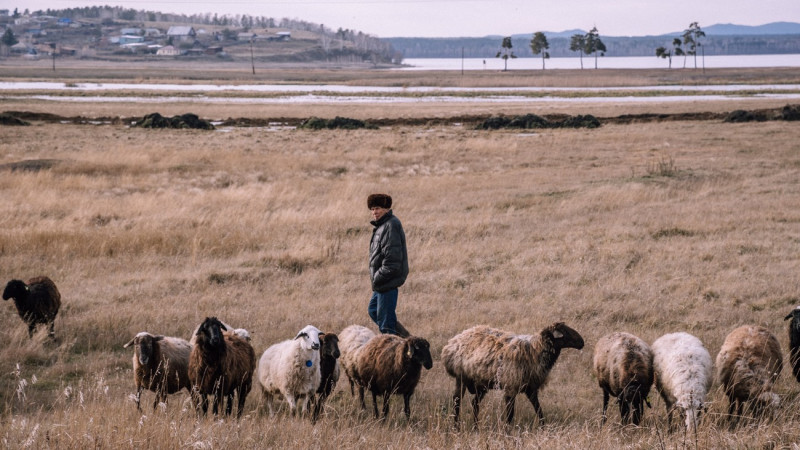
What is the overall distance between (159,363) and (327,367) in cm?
193

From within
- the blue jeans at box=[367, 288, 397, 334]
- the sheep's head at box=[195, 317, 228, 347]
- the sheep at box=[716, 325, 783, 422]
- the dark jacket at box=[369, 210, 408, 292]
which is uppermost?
the dark jacket at box=[369, 210, 408, 292]

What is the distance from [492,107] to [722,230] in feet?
174

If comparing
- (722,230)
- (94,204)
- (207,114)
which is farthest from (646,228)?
(207,114)

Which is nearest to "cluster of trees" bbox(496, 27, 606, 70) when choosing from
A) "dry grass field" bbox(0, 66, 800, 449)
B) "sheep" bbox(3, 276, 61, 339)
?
"dry grass field" bbox(0, 66, 800, 449)

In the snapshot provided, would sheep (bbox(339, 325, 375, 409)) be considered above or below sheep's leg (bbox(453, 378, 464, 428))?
above

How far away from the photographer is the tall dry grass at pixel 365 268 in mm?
7102

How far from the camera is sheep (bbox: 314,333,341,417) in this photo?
8258 mm

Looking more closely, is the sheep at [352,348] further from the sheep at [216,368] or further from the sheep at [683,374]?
the sheep at [683,374]

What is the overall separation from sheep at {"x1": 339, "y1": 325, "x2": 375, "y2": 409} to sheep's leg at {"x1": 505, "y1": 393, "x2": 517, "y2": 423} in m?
1.84

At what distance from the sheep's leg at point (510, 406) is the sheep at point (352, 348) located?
1.84 metres

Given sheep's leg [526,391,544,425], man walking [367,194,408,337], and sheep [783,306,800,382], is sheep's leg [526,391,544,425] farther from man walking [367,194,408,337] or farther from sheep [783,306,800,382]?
sheep [783,306,800,382]

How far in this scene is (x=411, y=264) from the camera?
49.8ft

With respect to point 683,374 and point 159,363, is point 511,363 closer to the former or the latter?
point 683,374

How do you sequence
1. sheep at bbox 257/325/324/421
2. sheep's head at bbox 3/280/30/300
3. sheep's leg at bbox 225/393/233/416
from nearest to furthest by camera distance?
sheep at bbox 257/325/324/421, sheep's leg at bbox 225/393/233/416, sheep's head at bbox 3/280/30/300
